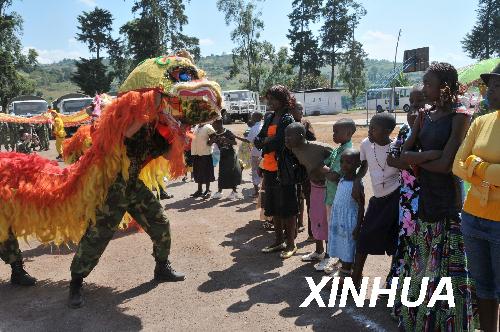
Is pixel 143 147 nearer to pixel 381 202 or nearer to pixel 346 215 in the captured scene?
pixel 346 215

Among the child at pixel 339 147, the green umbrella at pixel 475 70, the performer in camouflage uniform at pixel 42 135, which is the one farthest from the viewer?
the performer in camouflage uniform at pixel 42 135

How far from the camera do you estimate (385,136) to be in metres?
3.46

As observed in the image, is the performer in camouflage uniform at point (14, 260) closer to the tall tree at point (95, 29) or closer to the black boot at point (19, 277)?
the black boot at point (19, 277)

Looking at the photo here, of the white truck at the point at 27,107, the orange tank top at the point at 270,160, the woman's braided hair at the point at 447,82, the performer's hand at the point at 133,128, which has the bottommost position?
the orange tank top at the point at 270,160

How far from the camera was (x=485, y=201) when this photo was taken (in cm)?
247

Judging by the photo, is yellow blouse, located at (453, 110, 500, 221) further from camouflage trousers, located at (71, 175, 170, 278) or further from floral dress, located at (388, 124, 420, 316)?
camouflage trousers, located at (71, 175, 170, 278)

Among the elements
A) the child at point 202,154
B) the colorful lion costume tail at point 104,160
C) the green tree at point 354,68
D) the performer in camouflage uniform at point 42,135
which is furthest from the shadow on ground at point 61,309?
the green tree at point 354,68

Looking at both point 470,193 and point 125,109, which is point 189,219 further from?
point 470,193

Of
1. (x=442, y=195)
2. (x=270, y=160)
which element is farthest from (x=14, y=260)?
(x=442, y=195)

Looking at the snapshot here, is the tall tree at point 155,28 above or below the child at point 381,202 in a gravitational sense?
above

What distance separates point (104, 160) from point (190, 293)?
55.8 inches

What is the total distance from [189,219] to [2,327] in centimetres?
347

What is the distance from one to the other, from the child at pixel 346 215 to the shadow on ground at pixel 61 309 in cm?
174

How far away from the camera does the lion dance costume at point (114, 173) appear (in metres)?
3.79
